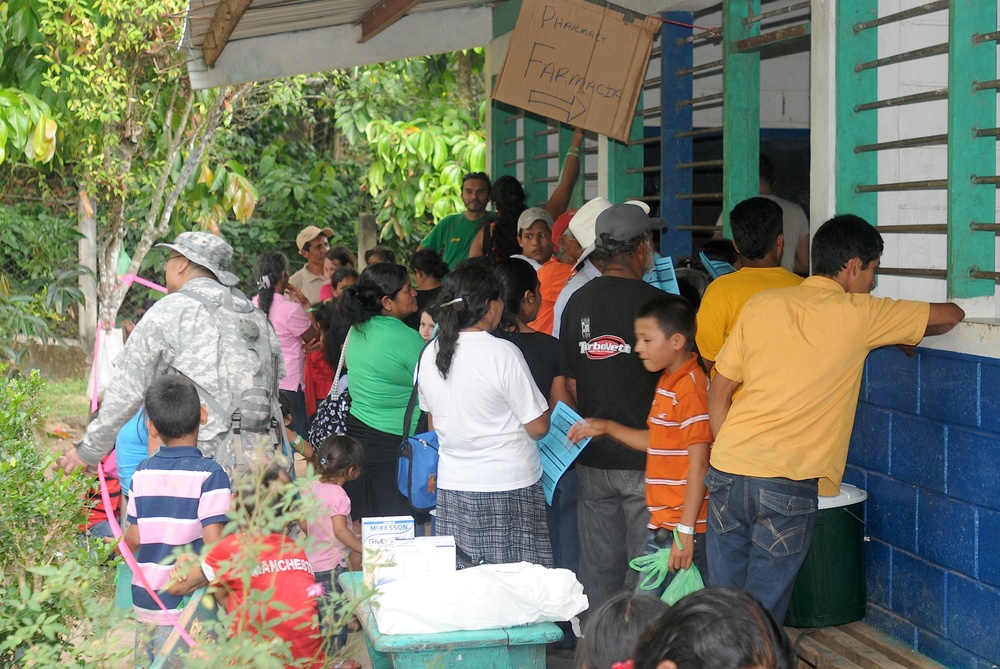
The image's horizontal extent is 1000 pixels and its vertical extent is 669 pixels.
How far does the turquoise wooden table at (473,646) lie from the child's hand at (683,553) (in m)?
0.69

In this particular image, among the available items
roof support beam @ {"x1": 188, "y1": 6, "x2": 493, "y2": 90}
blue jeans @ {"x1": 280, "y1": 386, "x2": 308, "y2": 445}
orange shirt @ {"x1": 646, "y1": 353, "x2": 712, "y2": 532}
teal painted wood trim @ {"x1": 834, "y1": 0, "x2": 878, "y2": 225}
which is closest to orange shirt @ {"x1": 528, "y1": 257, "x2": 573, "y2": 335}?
teal painted wood trim @ {"x1": 834, "y1": 0, "x2": 878, "y2": 225}

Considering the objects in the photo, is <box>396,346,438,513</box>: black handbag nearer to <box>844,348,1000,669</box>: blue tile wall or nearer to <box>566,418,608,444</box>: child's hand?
<box>566,418,608,444</box>: child's hand

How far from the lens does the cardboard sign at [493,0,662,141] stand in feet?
19.1

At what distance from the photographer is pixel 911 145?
13.9ft

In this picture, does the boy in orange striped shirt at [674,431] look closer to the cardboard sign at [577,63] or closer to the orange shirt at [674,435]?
the orange shirt at [674,435]

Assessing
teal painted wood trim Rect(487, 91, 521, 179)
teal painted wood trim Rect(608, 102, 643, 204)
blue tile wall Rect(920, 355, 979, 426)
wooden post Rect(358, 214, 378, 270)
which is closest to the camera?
blue tile wall Rect(920, 355, 979, 426)

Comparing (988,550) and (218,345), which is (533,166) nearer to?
(218,345)

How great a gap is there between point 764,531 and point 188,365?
7.59 feet

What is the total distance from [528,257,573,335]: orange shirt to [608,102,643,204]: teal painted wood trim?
162cm

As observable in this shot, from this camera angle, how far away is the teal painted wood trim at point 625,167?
23.4 ft

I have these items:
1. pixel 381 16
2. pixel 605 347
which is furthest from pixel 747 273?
pixel 381 16

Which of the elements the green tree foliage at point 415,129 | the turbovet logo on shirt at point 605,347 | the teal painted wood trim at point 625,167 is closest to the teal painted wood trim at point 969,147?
the turbovet logo on shirt at point 605,347

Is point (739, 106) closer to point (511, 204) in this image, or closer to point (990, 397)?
point (511, 204)

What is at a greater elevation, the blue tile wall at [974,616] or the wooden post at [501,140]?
the wooden post at [501,140]
